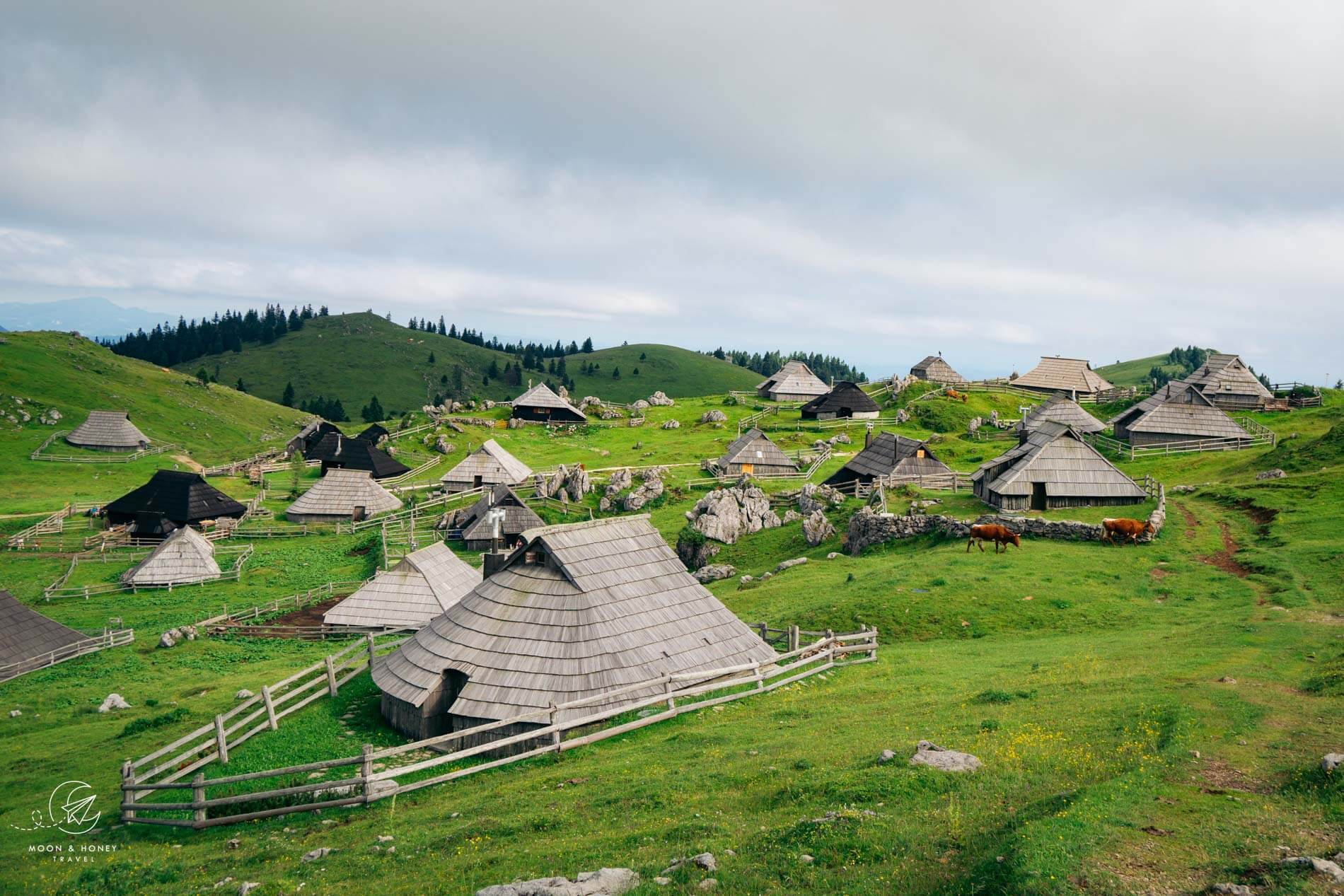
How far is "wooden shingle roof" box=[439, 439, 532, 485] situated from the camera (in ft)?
220

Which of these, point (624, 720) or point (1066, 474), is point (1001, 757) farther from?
point (1066, 474)

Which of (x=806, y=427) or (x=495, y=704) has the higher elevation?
(x=806, y=427)

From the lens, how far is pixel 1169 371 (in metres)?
178

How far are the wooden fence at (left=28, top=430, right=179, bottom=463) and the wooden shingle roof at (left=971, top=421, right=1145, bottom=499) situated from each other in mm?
86781

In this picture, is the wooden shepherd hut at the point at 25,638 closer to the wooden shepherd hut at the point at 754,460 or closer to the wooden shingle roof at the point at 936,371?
the wooden shepherd hut at the point at 754,460

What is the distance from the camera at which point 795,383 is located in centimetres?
10512

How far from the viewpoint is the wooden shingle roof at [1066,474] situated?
41.0 metres

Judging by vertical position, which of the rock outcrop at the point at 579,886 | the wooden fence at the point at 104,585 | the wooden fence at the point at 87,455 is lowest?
the wooden fence at the point at 104,585

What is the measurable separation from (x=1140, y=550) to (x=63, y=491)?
272 ft

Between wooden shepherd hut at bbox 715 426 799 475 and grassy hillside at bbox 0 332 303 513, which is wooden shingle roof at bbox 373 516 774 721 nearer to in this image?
wooden shepherd hut at bbox 715 426 799 475

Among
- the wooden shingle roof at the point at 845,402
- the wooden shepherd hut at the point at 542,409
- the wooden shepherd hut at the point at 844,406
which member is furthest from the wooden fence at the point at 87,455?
the wooden shingle roof at the point at 845,402

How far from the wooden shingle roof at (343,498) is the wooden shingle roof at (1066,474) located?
46753 millimetres

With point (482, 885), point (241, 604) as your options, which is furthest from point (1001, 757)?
point (241, 604)

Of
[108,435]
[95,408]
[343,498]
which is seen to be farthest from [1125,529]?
[95,408]
